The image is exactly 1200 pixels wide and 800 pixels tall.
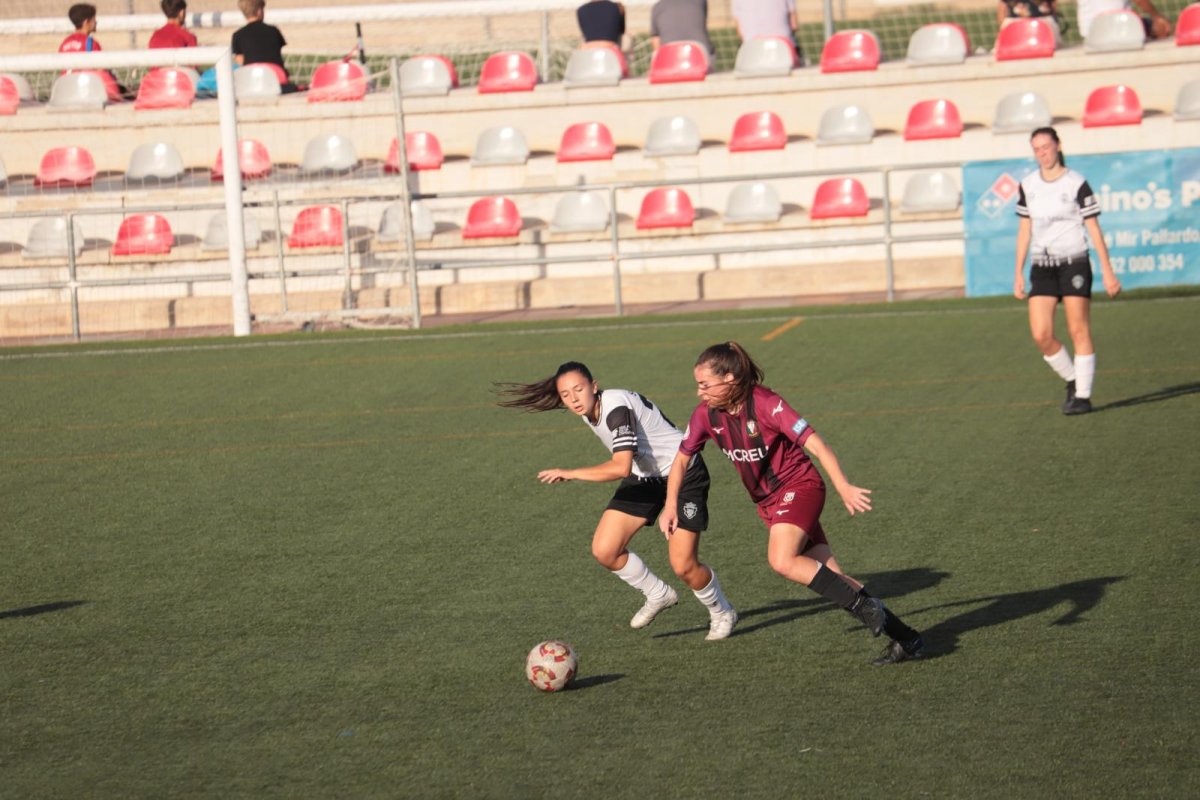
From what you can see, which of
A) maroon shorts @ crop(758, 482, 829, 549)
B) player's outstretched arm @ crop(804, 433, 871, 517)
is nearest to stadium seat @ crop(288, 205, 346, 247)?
maroon shorts @ crop(758, 482, 829, 549)

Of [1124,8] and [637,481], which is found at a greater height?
[1124,8]

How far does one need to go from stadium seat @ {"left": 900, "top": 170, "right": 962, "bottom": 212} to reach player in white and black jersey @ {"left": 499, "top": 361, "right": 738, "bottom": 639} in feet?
45.6

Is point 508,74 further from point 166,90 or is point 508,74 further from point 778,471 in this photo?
point 778,471

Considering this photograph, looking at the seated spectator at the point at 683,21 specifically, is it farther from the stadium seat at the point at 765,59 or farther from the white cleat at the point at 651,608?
the white cleat at the point at 651,608

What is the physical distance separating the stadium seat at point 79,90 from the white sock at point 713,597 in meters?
18.5

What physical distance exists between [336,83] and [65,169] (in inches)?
151

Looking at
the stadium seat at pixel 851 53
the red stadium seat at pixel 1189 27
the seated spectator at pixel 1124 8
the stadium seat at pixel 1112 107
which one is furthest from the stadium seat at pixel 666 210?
the red stadium seat at pixel 1189 27

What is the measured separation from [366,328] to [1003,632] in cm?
1290

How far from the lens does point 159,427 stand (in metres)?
13.1

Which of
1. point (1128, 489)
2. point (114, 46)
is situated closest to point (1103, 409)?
point (1128, 489)

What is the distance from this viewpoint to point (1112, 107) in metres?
21.3

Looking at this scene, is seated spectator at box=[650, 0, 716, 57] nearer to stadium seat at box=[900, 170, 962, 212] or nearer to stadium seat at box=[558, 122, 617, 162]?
stadium seat at box=[558, 122, 617, 162]

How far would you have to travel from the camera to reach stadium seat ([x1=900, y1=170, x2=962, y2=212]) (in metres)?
20.4

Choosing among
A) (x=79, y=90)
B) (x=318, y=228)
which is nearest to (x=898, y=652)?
(x=318, y=228)
